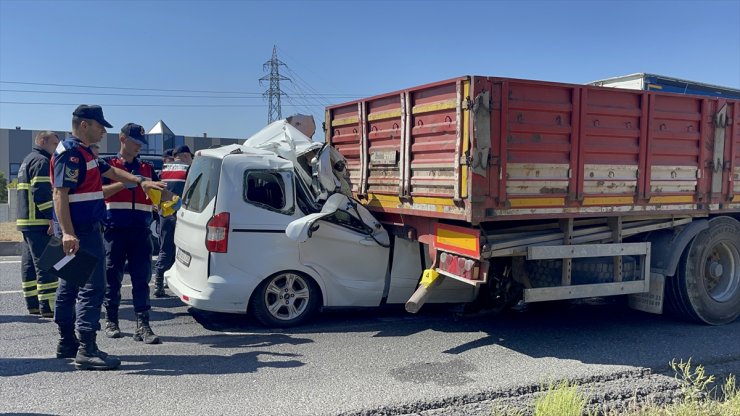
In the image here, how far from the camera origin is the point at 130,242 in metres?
5.58

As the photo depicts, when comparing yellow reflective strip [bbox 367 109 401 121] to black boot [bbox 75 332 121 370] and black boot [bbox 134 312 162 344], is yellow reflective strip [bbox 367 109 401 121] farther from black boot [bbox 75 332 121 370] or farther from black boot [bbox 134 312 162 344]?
black boot [bbox 75 332 121 370]

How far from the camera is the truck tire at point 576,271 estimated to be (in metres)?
5.66

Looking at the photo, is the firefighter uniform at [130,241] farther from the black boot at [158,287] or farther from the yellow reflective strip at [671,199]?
the yellow reflective strip at [671,199]

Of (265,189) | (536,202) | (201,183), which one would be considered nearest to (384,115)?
(265,189)

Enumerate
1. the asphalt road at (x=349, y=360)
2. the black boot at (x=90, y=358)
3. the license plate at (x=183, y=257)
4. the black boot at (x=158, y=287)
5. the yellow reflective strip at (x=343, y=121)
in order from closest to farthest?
1. the asphalt road at (x=349, y=360)
2. the black boot at (x=90, y=358)
3. the license plate at (x=183, y=257)
4. the yellow reflective strip at (x=343, y=121)
5. the black boot at (x=158, y=287)

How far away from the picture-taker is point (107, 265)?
5.56m

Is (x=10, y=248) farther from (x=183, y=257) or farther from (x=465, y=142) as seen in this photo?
(x=465, y=142)

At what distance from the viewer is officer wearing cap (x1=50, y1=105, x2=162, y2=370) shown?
181 inches

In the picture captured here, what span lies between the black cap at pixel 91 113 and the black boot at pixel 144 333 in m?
1.82

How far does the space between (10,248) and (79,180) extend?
28.0ft

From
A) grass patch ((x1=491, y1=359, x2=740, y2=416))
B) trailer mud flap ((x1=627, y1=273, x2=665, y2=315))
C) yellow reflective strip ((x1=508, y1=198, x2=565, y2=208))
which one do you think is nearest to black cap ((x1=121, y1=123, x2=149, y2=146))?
yellow reflective strip ((x1=508, y1=198, x2=565, y2=208))

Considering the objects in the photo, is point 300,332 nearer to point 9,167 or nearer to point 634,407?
point 634,407

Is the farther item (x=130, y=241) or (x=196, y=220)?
(x=196, y=220)

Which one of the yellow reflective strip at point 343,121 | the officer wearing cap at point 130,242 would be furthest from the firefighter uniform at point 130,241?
the yellow reflective strip at point 343,121
